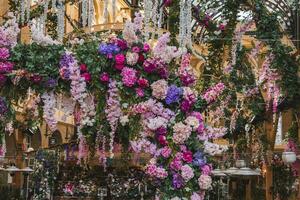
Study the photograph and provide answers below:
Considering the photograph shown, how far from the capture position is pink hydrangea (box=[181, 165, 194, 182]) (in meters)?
6.97

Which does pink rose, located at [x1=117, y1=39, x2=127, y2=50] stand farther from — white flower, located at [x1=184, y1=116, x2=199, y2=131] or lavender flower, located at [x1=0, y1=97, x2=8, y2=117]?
lavender flower, located at [x1=0, y1=97, x2=8, y2=117]

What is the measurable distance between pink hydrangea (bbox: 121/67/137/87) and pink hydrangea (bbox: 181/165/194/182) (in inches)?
42.9

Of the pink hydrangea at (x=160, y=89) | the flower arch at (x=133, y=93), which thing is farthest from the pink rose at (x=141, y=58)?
the pink hydrangea at (x=160, y=89)

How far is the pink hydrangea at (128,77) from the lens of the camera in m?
7.09

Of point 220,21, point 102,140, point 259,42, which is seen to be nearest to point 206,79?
point 220,21

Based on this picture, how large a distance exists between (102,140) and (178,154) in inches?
46.2

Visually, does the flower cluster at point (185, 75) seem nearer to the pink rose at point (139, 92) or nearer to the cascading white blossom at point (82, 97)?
the pink rose at point (139, 92)

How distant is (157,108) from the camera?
711 centimetres

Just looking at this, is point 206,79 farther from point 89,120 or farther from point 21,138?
point 21,138

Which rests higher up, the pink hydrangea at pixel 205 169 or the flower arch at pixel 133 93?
the flower arch at pixel 133 93

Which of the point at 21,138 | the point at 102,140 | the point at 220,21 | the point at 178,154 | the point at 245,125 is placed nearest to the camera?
the point at 178,154

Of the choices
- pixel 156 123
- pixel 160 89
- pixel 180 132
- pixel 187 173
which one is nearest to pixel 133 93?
pixel 160 89

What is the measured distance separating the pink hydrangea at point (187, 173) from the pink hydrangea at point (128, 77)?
109 centimetres

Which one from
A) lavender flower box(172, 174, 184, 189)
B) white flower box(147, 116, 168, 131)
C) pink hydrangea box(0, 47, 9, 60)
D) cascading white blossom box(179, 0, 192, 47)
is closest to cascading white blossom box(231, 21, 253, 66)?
cascading white blossom box(179, 0, 192, 47)
